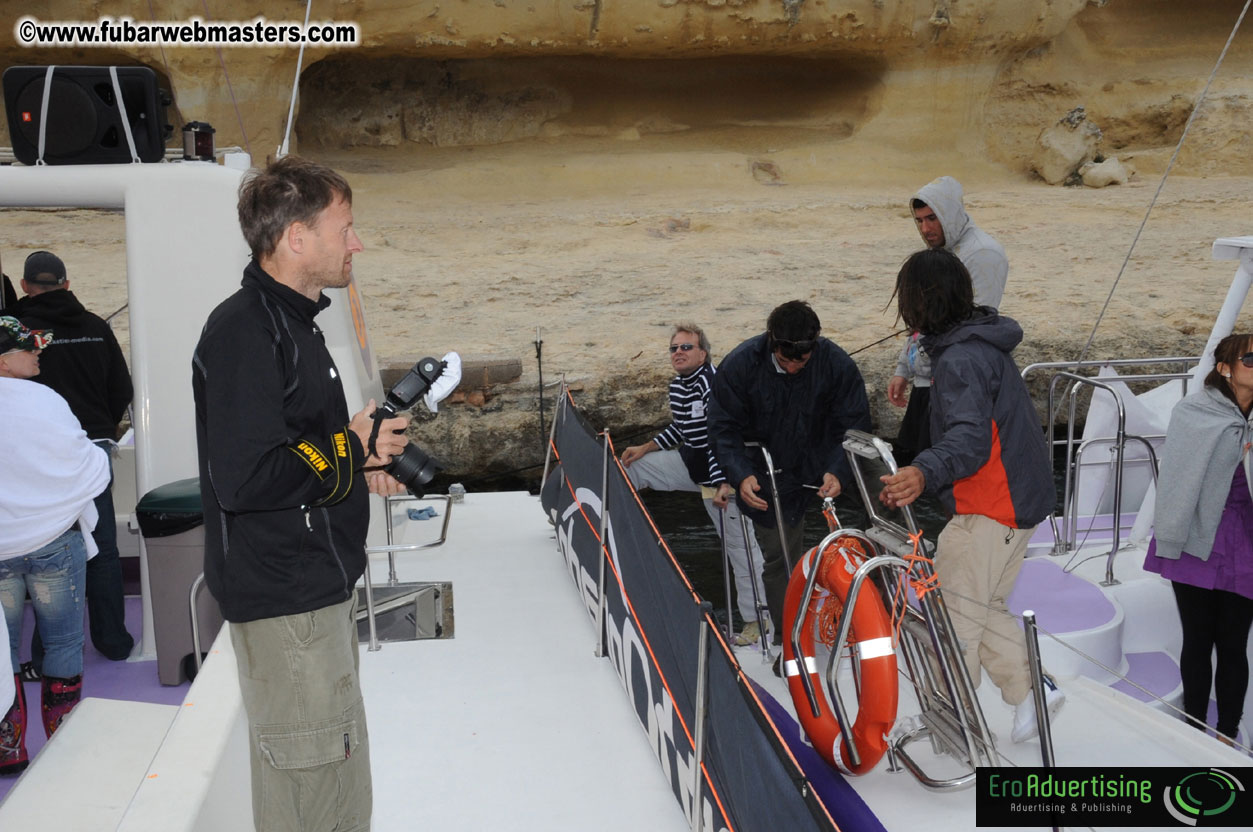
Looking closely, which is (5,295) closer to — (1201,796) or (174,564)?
(174,564)

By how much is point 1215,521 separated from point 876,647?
5.46ft

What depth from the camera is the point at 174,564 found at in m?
3.72

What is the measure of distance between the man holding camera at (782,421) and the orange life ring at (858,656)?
49.1 inches

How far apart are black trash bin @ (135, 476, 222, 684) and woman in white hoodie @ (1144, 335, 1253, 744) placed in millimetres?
3291

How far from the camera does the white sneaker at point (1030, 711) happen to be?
3.43m

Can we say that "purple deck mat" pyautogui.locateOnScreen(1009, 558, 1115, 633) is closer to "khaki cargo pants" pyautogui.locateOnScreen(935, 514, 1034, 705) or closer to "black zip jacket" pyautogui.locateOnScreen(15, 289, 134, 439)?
"khaki cargo pants" pyautogui.locateOnScreen(935, 514, 1034, 705)

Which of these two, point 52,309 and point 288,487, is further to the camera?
point 52,309

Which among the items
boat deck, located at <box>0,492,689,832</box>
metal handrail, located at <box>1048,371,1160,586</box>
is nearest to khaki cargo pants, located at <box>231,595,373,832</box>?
boat deck, located at <box>0,492,689,832</box>

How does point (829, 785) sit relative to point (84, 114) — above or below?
below

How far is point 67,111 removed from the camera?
4.20 m

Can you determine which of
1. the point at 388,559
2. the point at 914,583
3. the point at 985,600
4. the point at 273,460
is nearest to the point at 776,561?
the point at 985,600

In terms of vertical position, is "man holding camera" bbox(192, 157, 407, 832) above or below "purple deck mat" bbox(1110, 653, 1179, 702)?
above

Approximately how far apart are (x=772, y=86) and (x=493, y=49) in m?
6.30

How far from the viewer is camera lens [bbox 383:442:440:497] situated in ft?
7.89
